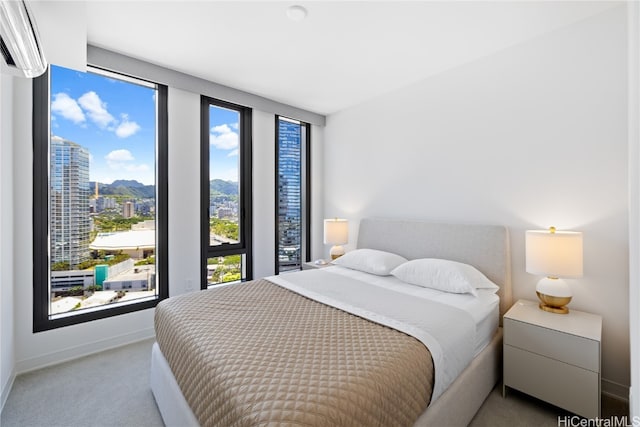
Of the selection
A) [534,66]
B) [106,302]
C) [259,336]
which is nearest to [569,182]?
[534,66]

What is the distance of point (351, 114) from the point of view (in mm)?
3689

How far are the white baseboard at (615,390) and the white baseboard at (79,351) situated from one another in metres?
3.61

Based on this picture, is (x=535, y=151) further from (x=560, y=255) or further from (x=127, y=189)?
(x=127, y=189)

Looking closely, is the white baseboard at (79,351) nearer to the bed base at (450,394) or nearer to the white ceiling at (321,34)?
the bed base at (450,394)

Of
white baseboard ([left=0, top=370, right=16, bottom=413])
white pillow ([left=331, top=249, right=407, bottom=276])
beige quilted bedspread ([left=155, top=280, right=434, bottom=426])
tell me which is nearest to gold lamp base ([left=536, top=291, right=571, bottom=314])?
white pillow ([left=331, top=249, right=407, bottom=276])

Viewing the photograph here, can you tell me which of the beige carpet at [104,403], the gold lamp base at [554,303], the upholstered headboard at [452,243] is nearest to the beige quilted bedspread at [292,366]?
the beige carpet at [104,403]

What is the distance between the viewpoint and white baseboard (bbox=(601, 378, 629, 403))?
6.04 ft

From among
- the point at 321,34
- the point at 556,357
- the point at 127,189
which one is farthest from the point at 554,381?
the point at 127,189

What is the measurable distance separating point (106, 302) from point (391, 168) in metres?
3.11

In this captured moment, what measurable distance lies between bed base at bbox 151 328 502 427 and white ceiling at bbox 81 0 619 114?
88.4 inches

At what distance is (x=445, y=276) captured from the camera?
2168 millimetres

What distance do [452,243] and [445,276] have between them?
0.49 m

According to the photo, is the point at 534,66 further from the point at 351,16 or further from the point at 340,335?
the point at 340,335
